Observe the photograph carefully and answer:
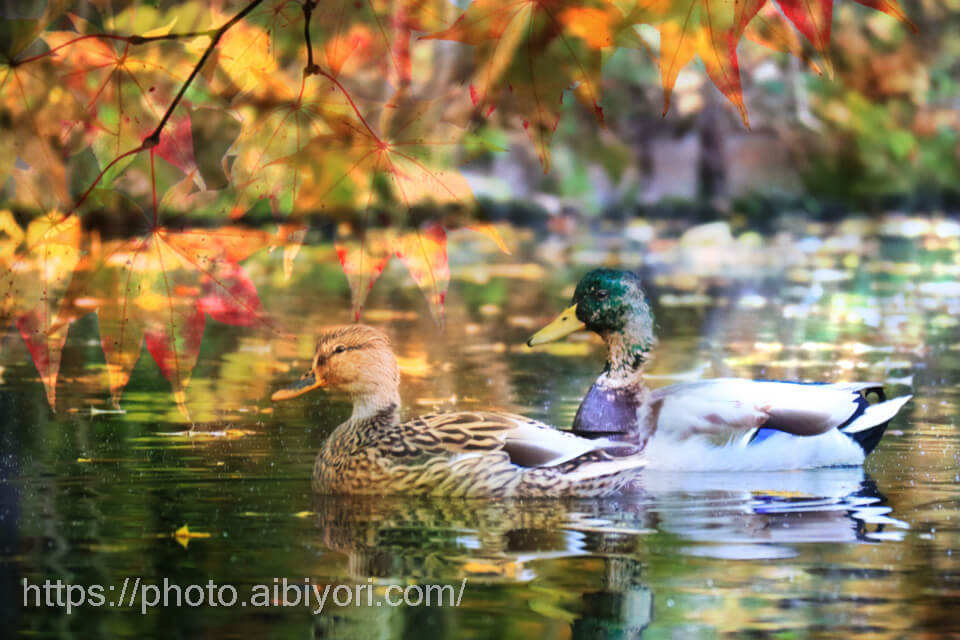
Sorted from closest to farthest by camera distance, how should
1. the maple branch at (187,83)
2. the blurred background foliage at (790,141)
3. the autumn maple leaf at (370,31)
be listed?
1. the maple branch at (187,83)
2. the autumn maple leaf at (370,31)
3. the blurred background foliage at (790,141)

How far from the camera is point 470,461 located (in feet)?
21.7

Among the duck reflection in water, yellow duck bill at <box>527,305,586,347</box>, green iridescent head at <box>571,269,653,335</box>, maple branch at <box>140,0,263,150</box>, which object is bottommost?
the duck reflection in water

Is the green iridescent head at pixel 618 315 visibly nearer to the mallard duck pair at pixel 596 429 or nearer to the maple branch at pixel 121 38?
the mallard duck pair at pixel 596 429

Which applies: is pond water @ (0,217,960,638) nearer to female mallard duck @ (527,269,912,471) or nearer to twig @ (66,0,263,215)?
female mallard duck @ (527,269,912,471)

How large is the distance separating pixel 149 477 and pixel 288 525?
106cm

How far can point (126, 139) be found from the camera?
4129 millimetres

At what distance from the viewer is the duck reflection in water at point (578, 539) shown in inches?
185

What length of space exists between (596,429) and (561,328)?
0.61 m

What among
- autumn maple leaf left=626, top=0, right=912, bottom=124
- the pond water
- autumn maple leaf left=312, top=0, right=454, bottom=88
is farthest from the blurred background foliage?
autumn maple leaf left=626, top=0, right=912, bottom=124

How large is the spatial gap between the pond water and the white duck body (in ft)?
0.32

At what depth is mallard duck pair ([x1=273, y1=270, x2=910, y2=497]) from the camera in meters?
6.64

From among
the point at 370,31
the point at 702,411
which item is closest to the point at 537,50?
the point at 370,31

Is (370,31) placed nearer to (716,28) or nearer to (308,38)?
(308,38)

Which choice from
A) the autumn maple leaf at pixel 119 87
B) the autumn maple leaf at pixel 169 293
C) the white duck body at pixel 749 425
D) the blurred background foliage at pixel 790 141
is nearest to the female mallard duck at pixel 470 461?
the white duck body at pixel 749 425
